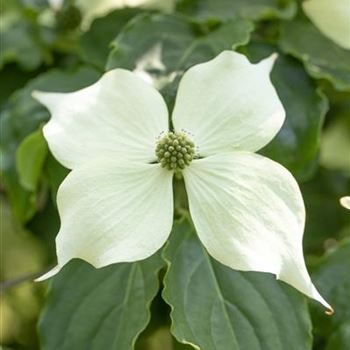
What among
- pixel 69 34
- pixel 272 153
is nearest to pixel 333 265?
pixel 272 153

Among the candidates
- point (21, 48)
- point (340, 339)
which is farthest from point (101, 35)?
point (340, 339)

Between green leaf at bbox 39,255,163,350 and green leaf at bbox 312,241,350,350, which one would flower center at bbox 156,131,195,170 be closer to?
green leaf at bbox 39,255,163,350

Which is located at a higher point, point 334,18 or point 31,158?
point 334,18

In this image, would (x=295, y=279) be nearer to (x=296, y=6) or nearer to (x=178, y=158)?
(x=178, y=158)

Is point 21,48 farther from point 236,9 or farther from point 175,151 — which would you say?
point 175,151

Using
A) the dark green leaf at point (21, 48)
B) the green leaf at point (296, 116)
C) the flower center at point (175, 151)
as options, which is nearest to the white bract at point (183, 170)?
the flower center at point (175, 151)

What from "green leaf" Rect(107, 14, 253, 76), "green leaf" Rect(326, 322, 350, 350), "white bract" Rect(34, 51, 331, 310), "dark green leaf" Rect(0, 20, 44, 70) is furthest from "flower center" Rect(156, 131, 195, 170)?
"dark green leaf" Rect(0, 20, 44, 70)

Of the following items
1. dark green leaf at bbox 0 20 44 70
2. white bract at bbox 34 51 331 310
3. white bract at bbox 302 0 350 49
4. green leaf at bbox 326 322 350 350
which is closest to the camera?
white bract at bbox 34 51 331 310
